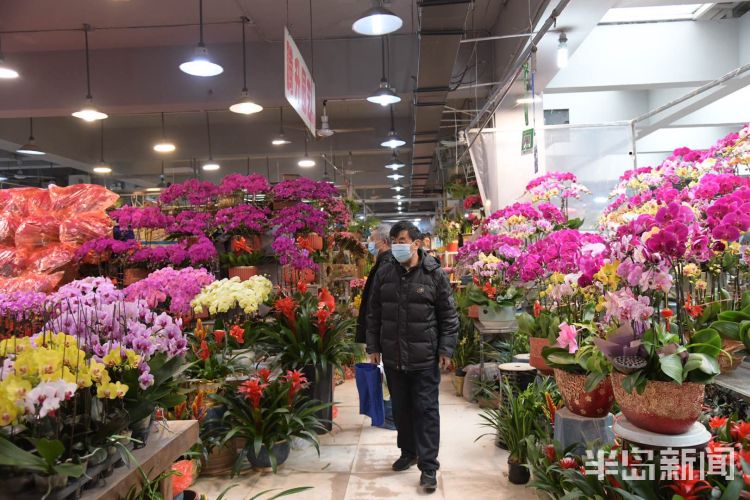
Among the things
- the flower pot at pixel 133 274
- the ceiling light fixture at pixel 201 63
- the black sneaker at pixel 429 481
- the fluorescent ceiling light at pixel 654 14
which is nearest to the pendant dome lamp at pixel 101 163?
the ceiling light fixture at pixel 201 63

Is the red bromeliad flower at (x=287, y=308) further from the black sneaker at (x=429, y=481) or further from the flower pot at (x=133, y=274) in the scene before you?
the black sneaker at (x=429, y=481)

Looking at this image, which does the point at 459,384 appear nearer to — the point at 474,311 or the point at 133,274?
the point at 474,311

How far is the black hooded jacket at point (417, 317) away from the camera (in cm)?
326

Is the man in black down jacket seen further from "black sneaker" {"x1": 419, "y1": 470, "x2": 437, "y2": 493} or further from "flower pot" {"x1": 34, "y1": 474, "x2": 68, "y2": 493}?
"flower pot" {"x1": 34, "y1": 474, "x2": 68, "y2": 493}

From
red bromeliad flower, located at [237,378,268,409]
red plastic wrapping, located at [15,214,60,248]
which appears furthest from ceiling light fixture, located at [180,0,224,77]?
red bromeliad flower, located at [237,378,268,409]

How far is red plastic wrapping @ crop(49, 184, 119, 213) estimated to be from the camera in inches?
177

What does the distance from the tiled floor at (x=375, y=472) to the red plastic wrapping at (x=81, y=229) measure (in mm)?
2068

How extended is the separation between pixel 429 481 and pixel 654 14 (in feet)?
20.5

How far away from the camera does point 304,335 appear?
4059mm

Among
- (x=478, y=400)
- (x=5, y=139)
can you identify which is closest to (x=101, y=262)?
(x=478, y=400)

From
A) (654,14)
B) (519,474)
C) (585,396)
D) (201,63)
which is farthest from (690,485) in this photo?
(654,14)

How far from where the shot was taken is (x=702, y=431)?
5.68 feet

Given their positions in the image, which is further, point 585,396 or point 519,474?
point 519,474

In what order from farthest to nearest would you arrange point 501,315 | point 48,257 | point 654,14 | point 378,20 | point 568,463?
point 654,14 → point 501,315 → point 378,20 → point 48,257 → point 568,463
